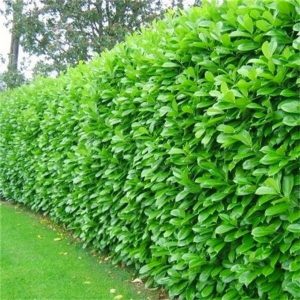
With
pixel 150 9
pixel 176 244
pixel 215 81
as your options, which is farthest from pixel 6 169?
pixel 150 9

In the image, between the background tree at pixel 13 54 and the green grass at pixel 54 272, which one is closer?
the green grass at pixel 54 272

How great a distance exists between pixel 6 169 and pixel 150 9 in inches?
478

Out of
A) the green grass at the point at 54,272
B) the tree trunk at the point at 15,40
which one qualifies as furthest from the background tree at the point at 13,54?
the green grass at the point at 54,272

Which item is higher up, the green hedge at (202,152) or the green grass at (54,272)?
the green hedge at (202,152)

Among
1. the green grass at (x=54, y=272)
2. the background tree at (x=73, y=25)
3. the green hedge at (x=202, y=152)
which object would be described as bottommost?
the green grass at (x=54, y=272)

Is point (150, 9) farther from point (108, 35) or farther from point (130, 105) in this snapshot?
point (130, 105)

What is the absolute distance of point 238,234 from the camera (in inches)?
102

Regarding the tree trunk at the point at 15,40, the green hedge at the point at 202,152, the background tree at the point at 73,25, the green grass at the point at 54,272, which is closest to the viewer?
the green hedge at the point at 202,152

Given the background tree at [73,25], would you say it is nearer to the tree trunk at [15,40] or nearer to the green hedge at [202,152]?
the tree trunk at [15,40]

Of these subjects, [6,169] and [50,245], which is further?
[6,169]

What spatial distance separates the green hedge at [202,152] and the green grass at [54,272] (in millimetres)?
236

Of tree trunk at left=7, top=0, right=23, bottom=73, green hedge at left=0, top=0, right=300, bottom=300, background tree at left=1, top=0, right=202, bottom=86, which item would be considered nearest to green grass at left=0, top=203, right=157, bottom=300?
green hedge at left=0, top=0, right=300, bottom=300

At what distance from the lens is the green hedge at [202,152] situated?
2.38 metres

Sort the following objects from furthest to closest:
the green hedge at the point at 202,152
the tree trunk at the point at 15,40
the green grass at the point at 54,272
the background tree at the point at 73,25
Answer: the tree trunk at the point at 15,40 < the background tree at the point at 73,25 < the green grass at the point at 54,272 < the green hedge at the point at 202,152
